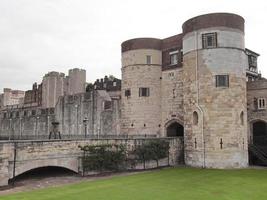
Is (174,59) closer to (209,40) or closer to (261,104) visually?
(209,40)

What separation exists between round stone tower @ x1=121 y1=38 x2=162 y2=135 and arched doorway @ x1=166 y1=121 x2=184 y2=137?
97 centimetres

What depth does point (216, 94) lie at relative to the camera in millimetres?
22609

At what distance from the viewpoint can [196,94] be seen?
919 inches

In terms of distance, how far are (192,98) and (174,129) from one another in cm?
621

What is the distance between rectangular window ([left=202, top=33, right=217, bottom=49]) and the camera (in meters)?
→ 23.2

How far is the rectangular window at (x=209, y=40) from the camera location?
23.2 meters

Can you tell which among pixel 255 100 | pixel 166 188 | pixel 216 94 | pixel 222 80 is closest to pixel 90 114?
pixel 216 94

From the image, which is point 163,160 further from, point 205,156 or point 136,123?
point 136,123

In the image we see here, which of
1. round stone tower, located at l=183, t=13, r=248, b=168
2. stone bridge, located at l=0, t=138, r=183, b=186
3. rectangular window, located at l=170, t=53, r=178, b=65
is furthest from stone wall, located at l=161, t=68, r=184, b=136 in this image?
stone bridge, located at l=0, t=138, r=183, b=186

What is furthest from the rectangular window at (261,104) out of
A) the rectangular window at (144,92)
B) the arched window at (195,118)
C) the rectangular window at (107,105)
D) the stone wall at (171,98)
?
the rectangular window at (107,105)

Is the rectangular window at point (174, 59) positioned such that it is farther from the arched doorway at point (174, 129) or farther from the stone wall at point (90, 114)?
the stone wall at point (90, 114)

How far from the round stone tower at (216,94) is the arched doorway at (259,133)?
4.94 meters

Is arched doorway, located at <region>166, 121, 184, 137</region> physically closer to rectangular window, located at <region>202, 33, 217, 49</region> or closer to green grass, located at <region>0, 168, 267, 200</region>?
rectangular window, located at <region>202, 33, 217, 49</region>

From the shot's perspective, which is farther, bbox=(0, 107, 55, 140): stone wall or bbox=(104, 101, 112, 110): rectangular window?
bbox=(0, 107, 55, 140): stone wall
